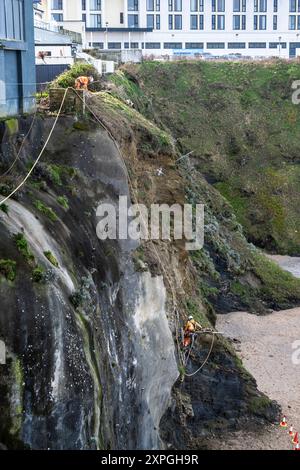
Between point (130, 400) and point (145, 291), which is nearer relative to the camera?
point (130, 400)

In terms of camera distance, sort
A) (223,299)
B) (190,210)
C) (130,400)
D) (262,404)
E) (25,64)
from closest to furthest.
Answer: (130,400) → (25,64) → (262,404) → (190,210) → (223,299)

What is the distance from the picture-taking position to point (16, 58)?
24250 mm

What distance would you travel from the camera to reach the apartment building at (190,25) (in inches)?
3169

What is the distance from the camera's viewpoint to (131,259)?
22.5m

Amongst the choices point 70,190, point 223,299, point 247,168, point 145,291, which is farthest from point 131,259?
point 247,168

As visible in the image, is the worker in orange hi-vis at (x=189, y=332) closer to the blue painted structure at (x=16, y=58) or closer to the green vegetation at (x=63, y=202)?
the green vegetation at (x=63, y=202)

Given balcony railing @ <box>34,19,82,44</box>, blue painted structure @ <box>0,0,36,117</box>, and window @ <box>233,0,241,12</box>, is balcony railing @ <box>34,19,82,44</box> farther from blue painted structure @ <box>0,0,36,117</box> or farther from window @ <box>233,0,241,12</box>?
window @ <box>233,0,241,12</box>

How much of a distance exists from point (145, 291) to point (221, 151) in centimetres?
4016

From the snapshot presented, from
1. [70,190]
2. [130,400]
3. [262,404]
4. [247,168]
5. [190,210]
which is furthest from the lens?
[247,168]

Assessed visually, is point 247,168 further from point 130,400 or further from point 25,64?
point 130,400

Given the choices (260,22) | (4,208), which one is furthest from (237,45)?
(4,208)

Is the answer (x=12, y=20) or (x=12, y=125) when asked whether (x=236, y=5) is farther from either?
(x=12, y=125)

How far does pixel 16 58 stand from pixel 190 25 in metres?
61.4

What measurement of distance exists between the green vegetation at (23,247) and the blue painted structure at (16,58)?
22.7 ft
